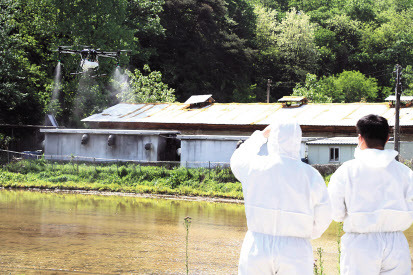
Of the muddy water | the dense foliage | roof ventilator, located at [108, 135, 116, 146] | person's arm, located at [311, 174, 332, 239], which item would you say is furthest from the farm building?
person's arm, located at [311, 174, 332, 239]

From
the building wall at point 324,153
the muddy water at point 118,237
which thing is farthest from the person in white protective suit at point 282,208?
the building wall at point 324,153

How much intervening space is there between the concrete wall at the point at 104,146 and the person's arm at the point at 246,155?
26.3 metres

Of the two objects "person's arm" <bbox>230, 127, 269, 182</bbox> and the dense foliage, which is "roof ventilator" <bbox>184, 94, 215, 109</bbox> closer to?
the dense foliage

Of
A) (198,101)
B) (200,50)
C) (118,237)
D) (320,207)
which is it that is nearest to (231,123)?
(198,101)

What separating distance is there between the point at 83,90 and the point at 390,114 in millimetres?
22290

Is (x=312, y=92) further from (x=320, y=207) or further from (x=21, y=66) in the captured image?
(x=320, y=207)

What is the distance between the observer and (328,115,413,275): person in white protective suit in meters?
3.83

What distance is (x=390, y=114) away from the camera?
2817 cm

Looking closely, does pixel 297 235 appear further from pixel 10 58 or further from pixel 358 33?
pixel 358 33

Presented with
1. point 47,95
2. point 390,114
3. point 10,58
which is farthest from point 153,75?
point 390,114

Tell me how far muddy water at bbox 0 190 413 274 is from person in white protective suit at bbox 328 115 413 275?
5.91m

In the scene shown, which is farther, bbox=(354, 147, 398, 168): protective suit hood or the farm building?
the farm building

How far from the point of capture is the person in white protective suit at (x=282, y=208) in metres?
3.62

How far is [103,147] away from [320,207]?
28848mm
